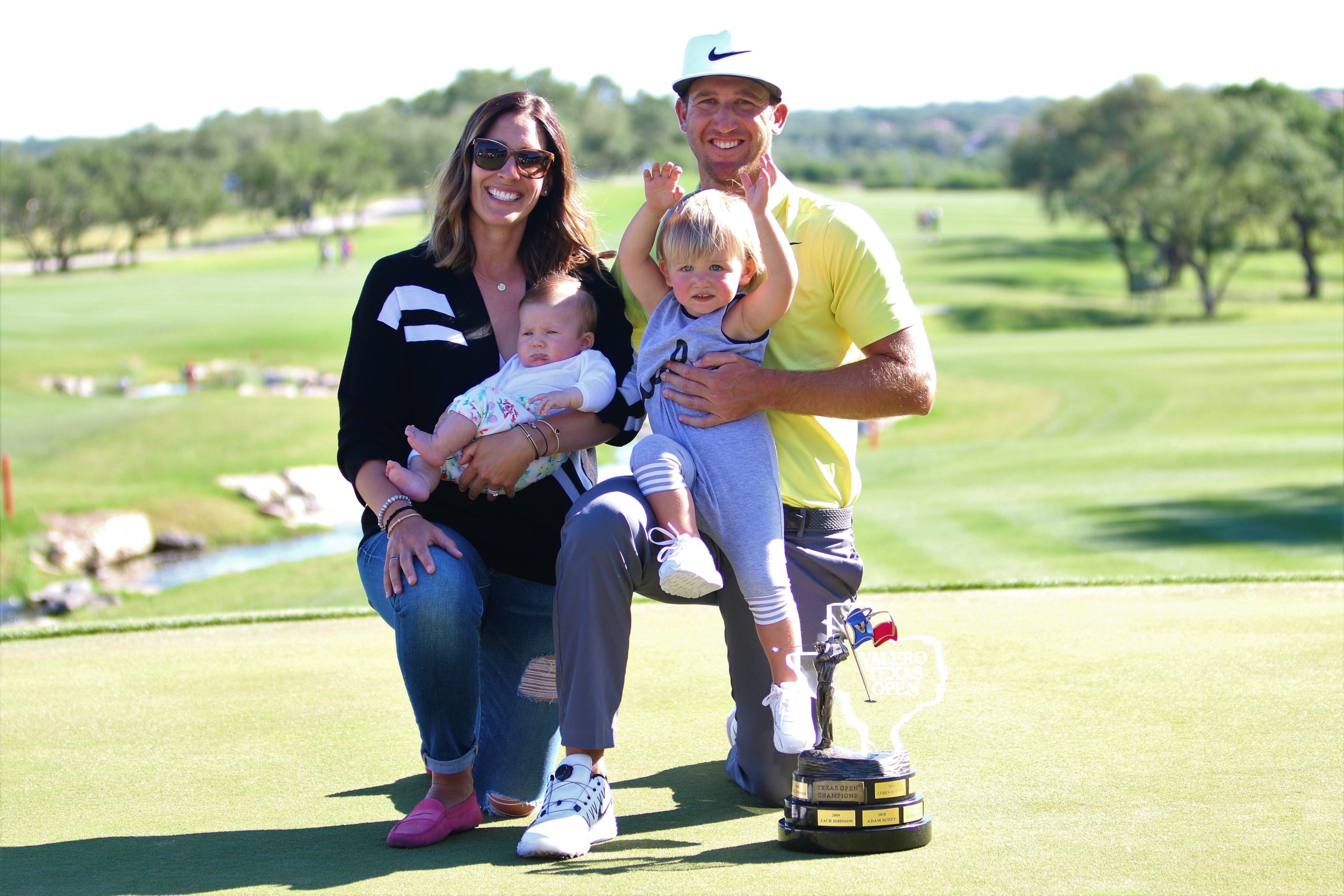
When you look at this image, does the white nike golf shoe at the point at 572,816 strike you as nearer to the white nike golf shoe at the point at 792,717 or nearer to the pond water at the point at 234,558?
the white nike golf shoe at the point at 792,717

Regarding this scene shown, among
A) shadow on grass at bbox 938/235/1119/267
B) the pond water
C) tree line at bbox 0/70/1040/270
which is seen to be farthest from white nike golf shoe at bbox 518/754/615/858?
shadow on grass at bbox 938/235/1119/267

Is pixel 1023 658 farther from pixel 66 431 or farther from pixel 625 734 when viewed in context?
pixel 66 431

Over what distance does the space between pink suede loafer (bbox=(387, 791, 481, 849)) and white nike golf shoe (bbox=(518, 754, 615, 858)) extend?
0.91ft

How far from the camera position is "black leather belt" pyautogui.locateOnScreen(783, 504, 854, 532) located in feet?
12.0

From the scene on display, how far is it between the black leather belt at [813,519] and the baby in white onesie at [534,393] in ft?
1.92

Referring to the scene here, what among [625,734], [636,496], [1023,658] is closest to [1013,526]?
[1023,658]

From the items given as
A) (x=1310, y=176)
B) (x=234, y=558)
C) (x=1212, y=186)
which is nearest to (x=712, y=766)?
(x=234, y=558)

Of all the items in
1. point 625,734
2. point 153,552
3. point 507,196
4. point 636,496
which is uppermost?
point 507,196

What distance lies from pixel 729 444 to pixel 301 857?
1380 millimetres

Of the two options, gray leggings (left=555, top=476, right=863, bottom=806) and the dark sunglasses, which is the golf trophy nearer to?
gray leggings (left=555, top=476, right=863, bottom=806)

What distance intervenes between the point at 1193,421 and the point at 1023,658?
1526cm

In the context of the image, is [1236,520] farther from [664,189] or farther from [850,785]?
[850,785]

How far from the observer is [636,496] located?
10.6 ft

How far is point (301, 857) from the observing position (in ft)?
9.74
